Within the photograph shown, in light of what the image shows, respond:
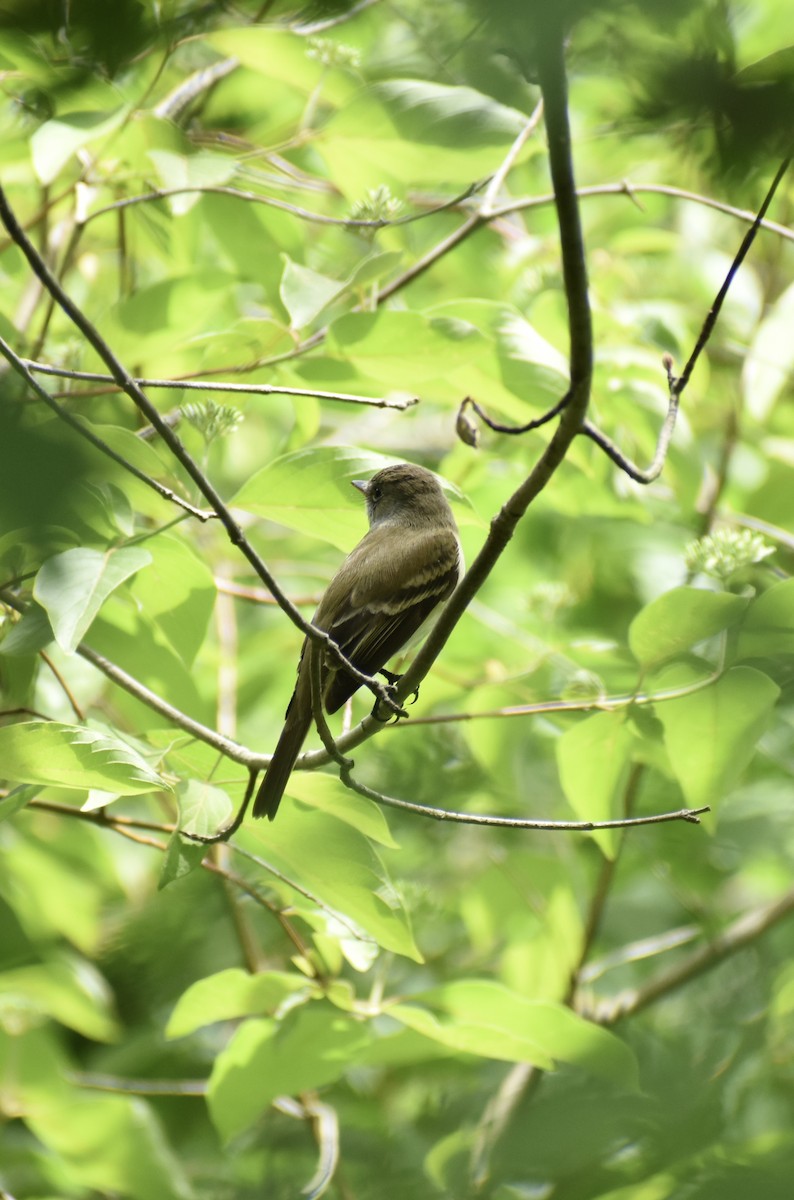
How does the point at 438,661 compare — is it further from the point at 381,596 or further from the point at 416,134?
the point at 416,134

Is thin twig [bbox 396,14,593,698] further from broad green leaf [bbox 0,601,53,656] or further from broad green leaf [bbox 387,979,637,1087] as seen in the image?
broad green leaf [bbox 387,979,637,1087]

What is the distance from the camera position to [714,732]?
217 centimetres

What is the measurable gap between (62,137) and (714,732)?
5.51 feet

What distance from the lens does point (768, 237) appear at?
4402 millimetres

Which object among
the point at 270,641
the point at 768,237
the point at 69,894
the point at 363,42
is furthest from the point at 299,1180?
the point at 768,237

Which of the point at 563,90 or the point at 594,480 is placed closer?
the point at 563,90

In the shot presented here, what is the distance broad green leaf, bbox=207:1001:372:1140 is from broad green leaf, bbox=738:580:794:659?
1.10 metres

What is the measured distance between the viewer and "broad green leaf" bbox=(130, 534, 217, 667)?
2229 millimetres

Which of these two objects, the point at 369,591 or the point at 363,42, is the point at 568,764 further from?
the point at 363,42

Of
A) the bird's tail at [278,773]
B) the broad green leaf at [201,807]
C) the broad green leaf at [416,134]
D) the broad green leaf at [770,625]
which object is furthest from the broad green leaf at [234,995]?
the broad green leaf at [416,134]

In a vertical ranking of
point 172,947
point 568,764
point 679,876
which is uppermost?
point 568,764

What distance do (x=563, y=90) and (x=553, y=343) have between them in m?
2.12

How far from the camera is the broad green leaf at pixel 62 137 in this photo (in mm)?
2172

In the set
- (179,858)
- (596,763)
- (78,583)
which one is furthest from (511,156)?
(179,858)
